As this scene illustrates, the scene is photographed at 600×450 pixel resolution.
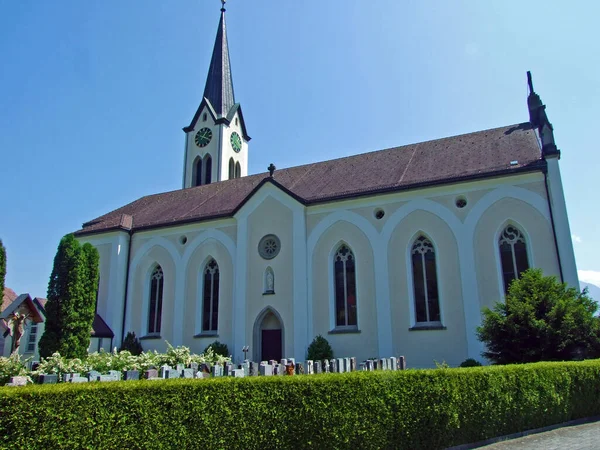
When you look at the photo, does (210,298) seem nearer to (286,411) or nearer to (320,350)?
(320,350)

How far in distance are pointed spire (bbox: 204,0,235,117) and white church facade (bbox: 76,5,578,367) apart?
13.9 m

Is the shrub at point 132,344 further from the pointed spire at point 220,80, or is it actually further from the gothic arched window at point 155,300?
the pointed spire at point 220,80

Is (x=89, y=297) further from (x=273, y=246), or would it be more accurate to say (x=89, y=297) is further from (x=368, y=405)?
(x=368, y=405)

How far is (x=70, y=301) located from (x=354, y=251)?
11910mm

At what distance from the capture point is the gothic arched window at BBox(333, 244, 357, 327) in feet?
67.9

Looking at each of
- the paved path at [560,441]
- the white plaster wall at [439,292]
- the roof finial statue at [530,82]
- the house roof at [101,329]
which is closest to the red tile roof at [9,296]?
the house roof at [101,329]

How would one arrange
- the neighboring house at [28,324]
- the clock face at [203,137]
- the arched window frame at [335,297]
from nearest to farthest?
1. the arched window frame at [335,297]
2. the neighboring house at [28,324]
3. the clock face at [203,137]

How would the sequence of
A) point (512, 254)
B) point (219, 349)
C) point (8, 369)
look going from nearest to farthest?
point (8, 369), point (512, 254), point (219, 349)

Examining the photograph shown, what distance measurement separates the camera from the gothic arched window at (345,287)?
2069 centimetres

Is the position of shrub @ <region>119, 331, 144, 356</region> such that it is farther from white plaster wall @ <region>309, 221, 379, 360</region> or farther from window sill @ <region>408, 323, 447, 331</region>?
window sill @ <region>408, 323, 447, 331</region>

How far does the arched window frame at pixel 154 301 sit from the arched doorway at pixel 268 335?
5.99 meters

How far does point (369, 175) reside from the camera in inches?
916

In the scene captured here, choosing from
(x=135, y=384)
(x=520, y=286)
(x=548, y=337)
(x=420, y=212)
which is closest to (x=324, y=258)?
(x=420, y=212)

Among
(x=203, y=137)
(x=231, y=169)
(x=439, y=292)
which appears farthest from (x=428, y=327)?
(x=203, y=137)
